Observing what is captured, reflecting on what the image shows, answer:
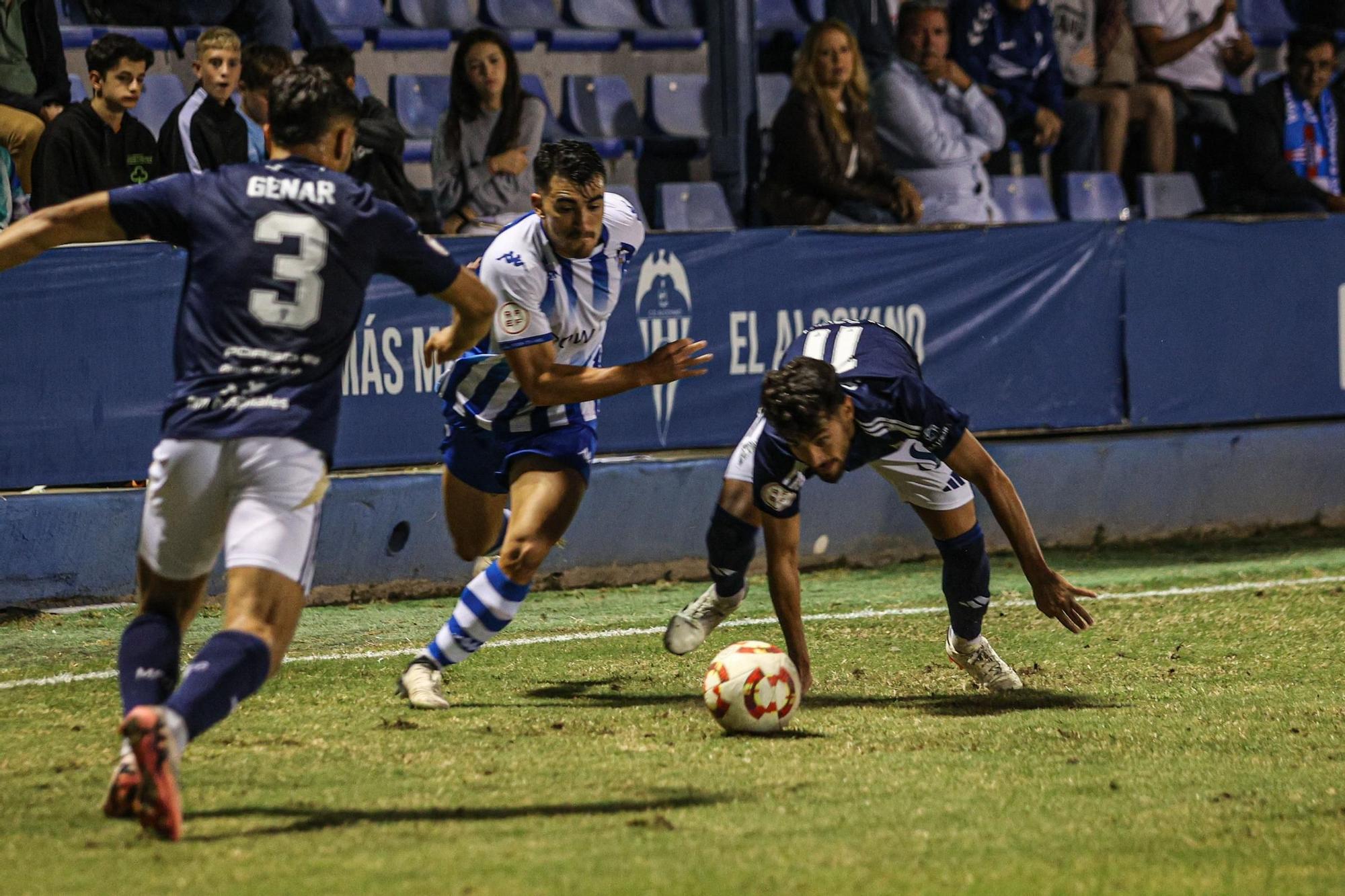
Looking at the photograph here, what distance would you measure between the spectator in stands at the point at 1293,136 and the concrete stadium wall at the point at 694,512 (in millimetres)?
1924

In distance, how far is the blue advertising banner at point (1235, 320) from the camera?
1182 centimetres

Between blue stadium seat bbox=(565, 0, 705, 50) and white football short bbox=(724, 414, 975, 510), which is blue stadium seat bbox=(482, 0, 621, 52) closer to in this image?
blue stadium seat bbox=(565, 0, 705, 50)

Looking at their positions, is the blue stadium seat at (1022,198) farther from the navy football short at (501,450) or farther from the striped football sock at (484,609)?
the striped football sock at (484,609)

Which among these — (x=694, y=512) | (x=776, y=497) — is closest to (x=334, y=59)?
(x=694, y=512)

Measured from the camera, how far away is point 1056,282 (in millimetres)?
11539

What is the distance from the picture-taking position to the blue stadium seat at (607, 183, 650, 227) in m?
11.7

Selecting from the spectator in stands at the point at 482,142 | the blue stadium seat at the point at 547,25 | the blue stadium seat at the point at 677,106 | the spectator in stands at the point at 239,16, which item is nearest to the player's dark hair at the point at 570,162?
the spectator in stands at the point at 482,142

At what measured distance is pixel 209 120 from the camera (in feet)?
31.1

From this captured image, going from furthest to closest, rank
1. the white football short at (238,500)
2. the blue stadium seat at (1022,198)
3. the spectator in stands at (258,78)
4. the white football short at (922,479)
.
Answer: the blue stadium seat at (1022,198) < the spectator in stands at (258,78) < the white football short at (922,479) < the white football short at (238,500)

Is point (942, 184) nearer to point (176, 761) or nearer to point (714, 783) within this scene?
point (714, 783)

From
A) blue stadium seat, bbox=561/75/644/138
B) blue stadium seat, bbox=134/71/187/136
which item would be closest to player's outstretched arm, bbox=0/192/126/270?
blue stadium seat, bbox=134/71/187/136

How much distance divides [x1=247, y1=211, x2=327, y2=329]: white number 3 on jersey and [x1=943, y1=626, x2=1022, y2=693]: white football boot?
3.27m

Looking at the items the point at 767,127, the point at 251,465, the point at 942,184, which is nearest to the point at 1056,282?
the point at 942,184

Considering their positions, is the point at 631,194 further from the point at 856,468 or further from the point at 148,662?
the point at 148,662
